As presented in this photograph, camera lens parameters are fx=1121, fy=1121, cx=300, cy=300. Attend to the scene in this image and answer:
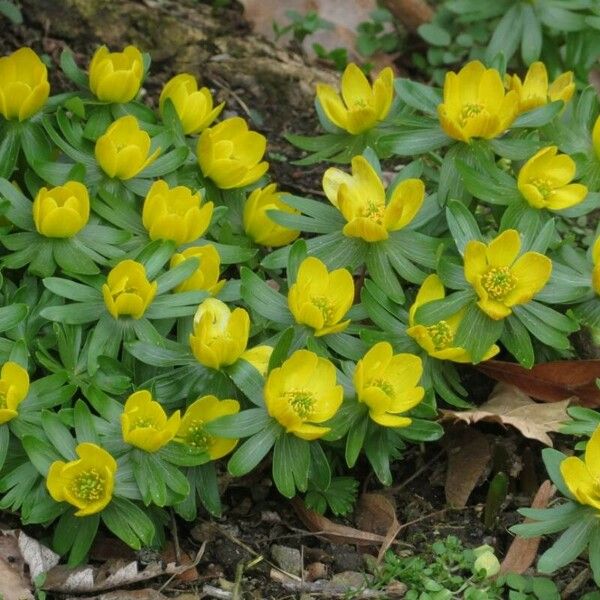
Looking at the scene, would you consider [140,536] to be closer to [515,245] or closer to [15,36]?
[515,245]

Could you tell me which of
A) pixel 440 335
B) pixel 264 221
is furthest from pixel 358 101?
pixel 440 335

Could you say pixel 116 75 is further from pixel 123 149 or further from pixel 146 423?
pixel 146 423

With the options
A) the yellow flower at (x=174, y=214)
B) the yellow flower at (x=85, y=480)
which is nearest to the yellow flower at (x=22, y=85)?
the yellow flower at (x=174, y=214)

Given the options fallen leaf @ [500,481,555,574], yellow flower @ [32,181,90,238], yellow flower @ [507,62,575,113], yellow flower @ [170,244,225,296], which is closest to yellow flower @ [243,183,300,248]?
yellow flower @ [170,244,225,296]

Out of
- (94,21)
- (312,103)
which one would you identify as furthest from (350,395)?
(94,21)

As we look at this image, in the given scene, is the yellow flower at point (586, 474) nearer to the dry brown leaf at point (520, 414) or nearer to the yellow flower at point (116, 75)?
the dry brown leaf at point (520, 414)

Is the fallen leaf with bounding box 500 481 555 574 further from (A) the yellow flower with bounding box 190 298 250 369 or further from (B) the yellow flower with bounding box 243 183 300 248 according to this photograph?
(B) the yellow flower with bounding box 243 183 300 248
